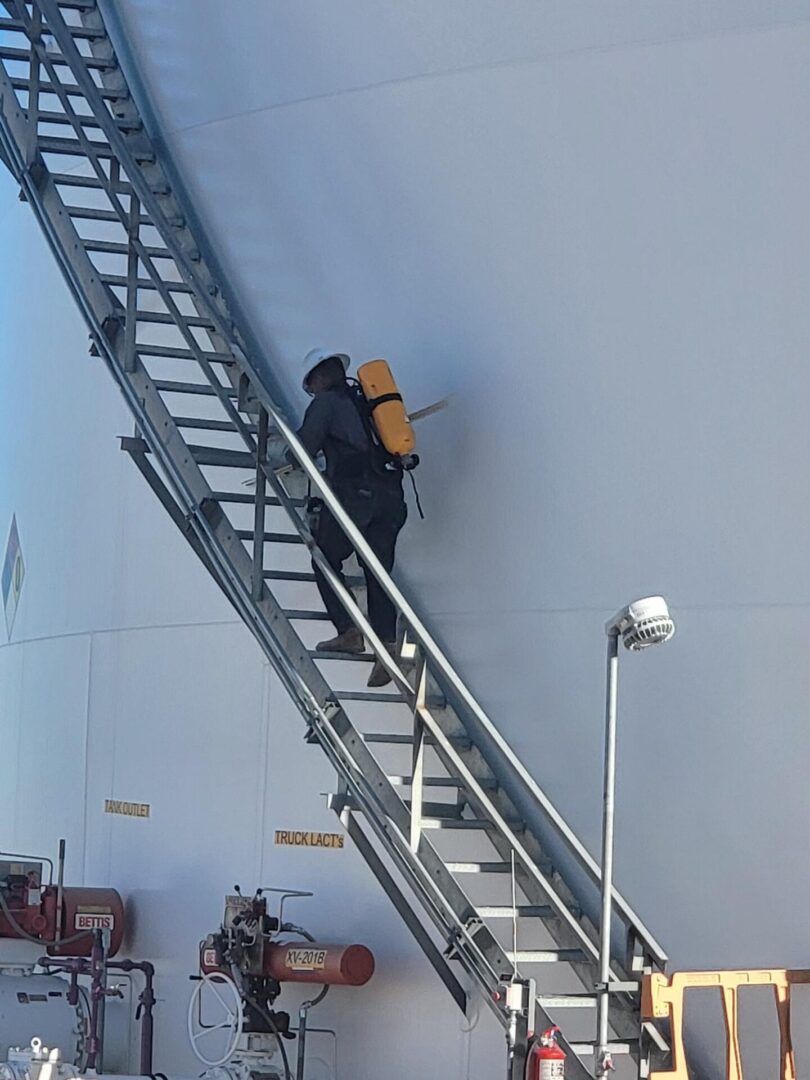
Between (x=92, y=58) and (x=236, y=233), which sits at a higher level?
(x=92, y=58)

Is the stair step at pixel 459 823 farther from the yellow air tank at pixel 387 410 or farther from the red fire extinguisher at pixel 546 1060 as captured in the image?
the yellow air tank at pixel 387 410

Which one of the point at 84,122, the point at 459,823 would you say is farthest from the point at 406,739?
the point at 84,122

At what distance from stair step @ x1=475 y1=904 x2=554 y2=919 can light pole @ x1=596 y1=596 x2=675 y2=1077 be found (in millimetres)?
638

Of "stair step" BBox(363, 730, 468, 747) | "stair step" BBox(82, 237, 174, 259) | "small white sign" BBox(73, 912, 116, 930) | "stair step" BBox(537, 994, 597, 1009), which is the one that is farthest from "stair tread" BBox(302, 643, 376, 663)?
"small white sign" BBox(73, 912, 116, 930)

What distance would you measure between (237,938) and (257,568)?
2173 millimetres

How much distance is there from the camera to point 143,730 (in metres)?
10.7

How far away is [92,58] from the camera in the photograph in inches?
424

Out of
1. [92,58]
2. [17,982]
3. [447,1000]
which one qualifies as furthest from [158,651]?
[92,58]

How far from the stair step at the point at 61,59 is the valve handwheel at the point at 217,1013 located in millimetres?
5201

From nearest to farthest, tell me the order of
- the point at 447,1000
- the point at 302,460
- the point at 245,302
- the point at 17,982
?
the point at 302,460 → the point at 447,1000 → the point at 245,302 → the point at 17,982

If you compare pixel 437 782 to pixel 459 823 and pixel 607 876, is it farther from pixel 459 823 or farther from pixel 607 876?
pixel 607 876

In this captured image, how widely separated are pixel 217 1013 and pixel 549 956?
10.00 ft

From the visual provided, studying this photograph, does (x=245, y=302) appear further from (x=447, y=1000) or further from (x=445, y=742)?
(x=447, y=1000)

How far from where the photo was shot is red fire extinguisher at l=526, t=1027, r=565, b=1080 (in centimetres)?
654
